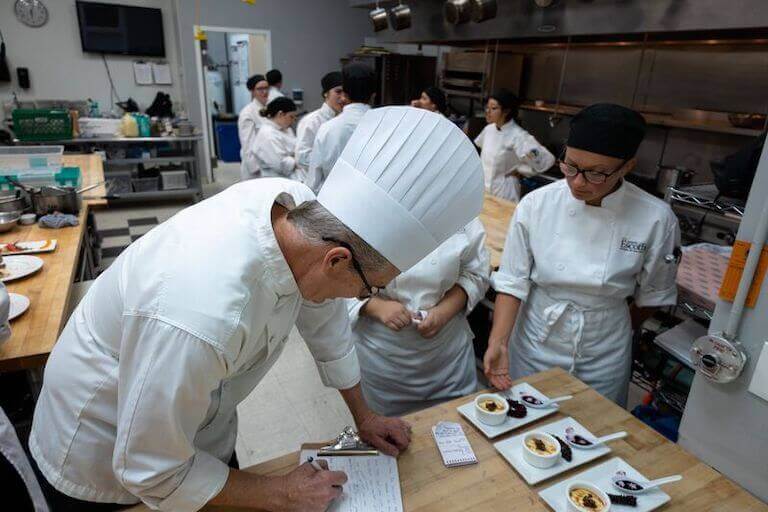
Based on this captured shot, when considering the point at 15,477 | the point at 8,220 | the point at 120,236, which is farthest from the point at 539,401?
the point at 120,236

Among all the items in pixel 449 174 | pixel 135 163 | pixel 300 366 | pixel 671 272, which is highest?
pixel 449 174

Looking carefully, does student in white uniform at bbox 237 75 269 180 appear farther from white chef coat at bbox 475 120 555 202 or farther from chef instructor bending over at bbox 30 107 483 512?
chef instructor bending over at bbox 30 107 483 512

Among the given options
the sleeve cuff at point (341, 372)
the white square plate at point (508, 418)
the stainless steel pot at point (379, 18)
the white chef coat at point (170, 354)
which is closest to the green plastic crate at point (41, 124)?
the stainless steel pot at point (379, 18)

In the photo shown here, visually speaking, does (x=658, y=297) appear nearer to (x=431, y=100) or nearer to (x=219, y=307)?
(x=219, y=307)

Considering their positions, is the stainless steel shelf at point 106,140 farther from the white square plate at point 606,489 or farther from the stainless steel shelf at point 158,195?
the white square plate at point 606,489

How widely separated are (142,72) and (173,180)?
2.03 meters

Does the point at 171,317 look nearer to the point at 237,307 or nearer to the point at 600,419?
the point at 237,307

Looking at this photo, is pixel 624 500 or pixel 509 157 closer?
pixel 624 500

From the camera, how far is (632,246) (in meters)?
1.51

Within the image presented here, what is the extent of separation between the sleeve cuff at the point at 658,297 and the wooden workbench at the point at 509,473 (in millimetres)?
449

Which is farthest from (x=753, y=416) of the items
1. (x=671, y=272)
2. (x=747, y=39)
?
(x=747, y=39)

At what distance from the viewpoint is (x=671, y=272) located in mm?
1541

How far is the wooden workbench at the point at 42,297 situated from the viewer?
1.56m

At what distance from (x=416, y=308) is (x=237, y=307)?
2.90ft
